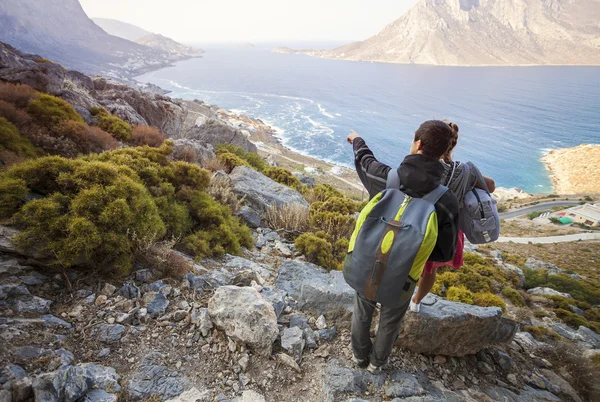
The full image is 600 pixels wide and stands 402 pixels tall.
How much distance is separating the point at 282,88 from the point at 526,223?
295 ft

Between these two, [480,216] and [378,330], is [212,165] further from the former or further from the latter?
[480,216]

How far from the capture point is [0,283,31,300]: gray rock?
283 cm

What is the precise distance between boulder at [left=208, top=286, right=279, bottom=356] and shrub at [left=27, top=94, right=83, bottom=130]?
679 cm

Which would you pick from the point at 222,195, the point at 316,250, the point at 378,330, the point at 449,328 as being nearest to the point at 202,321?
the point at 378,330

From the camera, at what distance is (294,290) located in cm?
442

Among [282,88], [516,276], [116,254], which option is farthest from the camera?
[282,88]

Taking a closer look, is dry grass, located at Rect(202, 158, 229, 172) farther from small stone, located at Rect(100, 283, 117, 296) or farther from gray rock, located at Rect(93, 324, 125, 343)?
gray rock, located at Rect(93, 324, 125, 343)

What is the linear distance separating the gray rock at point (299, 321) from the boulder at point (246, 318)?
0.41 metres

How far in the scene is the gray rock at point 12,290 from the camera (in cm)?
283

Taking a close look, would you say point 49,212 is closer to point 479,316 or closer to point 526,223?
point 479,316

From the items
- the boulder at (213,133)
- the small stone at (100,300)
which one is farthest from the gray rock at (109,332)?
the boulder at (213,133)

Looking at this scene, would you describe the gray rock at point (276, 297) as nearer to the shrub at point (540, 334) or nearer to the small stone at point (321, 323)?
the small stone at point (321, 323)

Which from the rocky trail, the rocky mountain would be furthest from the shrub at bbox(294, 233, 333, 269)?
the rocky mountain

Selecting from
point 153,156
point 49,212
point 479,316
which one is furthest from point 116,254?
point 479,316
